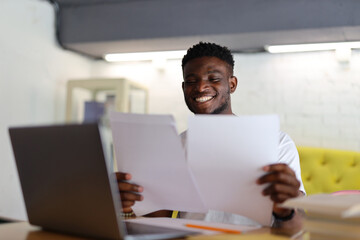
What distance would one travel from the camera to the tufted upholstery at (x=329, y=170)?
3.11 m

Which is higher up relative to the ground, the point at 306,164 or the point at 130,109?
the point at 130,109

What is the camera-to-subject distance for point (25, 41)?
3516 millimetres

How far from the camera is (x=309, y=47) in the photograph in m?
3.56

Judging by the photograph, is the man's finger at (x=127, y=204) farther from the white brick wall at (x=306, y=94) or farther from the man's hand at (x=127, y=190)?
the white brick wall at (x=306, y=94)

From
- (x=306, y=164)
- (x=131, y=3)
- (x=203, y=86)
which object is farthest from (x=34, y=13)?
(x=306, y=164)

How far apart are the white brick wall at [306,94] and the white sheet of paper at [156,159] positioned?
2683mm

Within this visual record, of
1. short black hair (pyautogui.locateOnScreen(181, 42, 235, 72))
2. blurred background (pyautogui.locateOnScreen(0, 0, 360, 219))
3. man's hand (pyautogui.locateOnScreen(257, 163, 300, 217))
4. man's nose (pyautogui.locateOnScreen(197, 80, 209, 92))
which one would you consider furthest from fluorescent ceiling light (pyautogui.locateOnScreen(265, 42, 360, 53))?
man's hand (pyautogui.locateOnScreen(257, 163, 300, 217))

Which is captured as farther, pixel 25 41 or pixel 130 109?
pixel 130 109

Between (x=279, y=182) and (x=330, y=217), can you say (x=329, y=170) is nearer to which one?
(x=279, y=182)

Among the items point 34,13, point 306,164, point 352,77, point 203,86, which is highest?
point 34,13

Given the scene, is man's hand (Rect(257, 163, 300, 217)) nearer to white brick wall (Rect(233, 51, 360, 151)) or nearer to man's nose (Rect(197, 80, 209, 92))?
man's nose (Rect(197, 80, 209, 92))

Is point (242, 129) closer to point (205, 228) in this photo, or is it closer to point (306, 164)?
point (205, 228)

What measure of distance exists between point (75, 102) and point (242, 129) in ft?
10.8

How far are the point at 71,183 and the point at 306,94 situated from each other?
10.1ft
